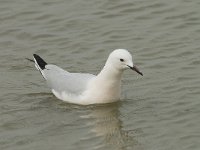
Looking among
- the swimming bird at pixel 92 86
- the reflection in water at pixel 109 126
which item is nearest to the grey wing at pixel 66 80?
the swimming bird at pixel 92 86

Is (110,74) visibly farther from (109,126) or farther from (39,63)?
(39,63)

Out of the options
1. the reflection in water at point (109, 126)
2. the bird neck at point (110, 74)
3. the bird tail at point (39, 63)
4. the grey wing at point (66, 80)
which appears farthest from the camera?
the bird tail at point (39, 63)

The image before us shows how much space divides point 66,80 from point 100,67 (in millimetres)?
920

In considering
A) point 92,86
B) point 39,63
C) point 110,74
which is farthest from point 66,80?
point 39,63

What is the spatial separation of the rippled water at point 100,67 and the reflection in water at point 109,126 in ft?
0.04

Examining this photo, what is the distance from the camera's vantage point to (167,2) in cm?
1239

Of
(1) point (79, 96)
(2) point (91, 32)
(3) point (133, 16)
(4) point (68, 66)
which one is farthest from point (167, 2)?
(1) point (79, 96)

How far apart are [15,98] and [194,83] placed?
243 cm

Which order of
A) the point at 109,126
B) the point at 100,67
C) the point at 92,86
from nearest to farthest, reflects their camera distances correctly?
the point at 109,126 < the point at 92,86 < the point at 100,67

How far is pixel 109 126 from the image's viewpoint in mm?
8898

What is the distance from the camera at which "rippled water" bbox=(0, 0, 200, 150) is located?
8367 mm

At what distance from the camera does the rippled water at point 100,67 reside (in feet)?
27.5

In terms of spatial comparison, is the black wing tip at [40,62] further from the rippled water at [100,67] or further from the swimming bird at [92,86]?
the swimming bird at [92,86]

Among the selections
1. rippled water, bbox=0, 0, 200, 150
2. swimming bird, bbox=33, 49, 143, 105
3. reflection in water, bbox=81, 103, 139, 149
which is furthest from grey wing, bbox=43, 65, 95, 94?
reflection in water, bbox=81, 103, 139, 149
